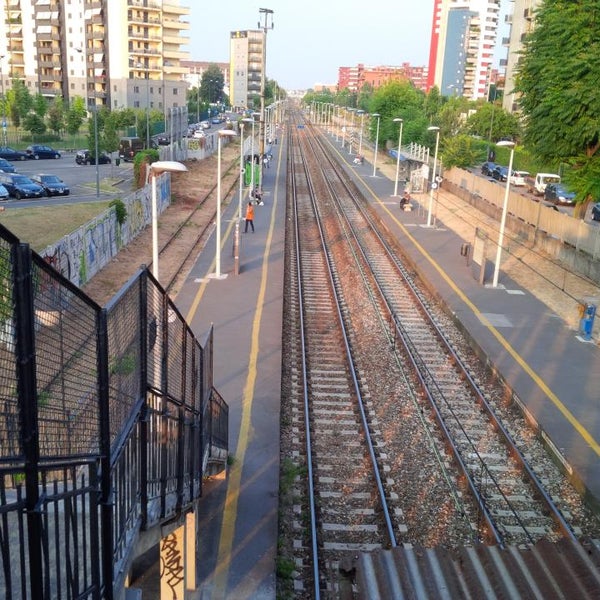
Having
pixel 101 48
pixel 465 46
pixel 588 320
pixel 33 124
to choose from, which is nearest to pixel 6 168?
pixel 33 124

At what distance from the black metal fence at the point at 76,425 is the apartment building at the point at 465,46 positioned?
171 m

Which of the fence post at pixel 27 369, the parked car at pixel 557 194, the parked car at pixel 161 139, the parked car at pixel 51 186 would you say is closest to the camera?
the fence post at pixel 27 369

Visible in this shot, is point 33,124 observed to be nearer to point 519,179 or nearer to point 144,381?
point 519,179

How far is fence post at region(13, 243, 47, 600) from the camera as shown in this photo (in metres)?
2.75

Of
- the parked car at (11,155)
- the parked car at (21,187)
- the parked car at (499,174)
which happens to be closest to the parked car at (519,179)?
the parked car at (499,174)

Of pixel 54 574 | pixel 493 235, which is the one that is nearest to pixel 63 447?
pixel 54 574

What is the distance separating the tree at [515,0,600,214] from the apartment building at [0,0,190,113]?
6100 cm

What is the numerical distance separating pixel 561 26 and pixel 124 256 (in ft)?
59.0

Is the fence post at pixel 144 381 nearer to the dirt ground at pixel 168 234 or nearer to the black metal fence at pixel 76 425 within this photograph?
the black metal fence at pixel 76 425

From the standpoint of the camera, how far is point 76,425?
346 centimetres

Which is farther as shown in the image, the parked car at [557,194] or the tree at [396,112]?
the tree at [396,112]

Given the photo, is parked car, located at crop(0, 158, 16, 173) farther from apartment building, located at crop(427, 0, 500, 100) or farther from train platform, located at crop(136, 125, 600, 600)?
apartment building, located at crop(427, 0, 500, 100)

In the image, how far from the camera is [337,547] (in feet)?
29.7

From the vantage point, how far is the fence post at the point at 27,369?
275 centimetres
